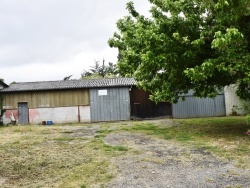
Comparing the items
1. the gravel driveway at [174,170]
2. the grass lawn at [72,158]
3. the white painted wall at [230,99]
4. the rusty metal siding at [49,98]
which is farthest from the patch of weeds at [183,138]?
the rusty metal siding at [49,98]

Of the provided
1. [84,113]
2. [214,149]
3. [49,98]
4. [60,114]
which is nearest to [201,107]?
[84,113]

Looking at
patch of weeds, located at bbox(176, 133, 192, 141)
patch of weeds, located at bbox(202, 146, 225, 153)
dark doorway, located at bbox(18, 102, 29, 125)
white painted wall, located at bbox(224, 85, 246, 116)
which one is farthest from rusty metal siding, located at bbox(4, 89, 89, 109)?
patch of weeds, located at bbox(202, 146, 225, 153)

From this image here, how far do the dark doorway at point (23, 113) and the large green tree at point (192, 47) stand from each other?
13.1 metres

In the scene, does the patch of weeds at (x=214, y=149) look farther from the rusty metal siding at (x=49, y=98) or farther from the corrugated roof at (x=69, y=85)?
the rusty metal siding at (x=49, y=98)

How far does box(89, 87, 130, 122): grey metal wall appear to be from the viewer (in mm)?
22000

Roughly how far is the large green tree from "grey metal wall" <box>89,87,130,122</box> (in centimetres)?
939

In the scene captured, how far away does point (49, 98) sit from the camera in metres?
22.4

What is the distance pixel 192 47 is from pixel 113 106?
12673 mm

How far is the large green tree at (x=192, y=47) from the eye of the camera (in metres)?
8.89

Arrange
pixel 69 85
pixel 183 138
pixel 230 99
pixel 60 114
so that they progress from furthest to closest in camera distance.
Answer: pixel 69 85 → pixel 60 114 → pixel 230 99 → pixel 183 138

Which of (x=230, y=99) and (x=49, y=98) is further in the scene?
(x=49, y=98)

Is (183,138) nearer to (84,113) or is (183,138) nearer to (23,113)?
(84,113)

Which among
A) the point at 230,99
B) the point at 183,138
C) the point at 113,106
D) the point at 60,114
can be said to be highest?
the point at 230,99

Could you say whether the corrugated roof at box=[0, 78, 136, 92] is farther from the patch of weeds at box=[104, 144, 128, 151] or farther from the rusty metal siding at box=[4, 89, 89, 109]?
the patch of weeds at box=[104, 144, 128, 151]
